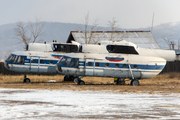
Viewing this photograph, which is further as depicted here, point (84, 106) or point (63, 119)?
point (84, 106)

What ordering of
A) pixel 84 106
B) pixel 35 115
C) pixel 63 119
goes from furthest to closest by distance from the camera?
pixel 84 106
pixel 35 115
pixel 63 119

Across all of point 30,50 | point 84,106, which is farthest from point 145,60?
point 84,106

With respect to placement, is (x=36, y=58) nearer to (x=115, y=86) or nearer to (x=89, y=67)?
(x=89, y=67)

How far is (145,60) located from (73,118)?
16578 mm

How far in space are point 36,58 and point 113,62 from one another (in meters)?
7.61

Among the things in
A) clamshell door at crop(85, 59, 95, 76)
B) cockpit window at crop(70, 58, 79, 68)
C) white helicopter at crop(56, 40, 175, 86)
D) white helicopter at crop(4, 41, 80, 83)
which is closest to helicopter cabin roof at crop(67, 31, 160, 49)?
white helicopter at crop(4, 41, 80, 83)

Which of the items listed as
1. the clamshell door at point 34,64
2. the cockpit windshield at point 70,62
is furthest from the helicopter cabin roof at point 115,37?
the cockpit windshield at point 70,62

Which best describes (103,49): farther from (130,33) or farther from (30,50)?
(130,33)

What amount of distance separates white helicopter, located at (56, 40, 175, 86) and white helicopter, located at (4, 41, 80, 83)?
3.50 m

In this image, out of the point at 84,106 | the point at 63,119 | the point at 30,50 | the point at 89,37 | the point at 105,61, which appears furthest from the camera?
the point at 89,37

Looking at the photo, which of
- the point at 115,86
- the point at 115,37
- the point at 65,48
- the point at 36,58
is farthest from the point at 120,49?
the point at 115,37

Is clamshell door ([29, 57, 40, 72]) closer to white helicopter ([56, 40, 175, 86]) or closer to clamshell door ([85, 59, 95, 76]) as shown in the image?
white helicopter ([56, 40, 175, 86])

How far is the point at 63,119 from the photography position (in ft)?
27.3

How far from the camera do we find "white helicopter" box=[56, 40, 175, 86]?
23.9 m
